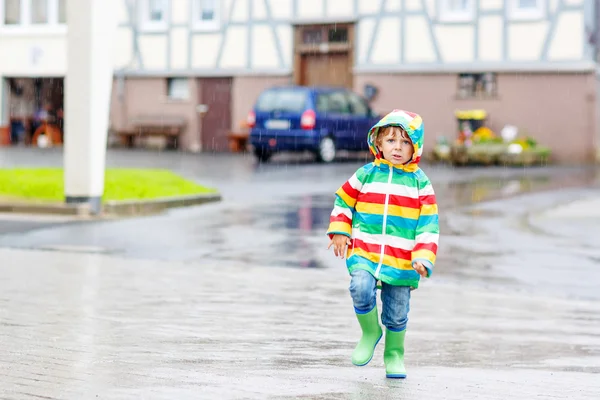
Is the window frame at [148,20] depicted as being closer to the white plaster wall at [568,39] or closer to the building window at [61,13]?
the building window at [61,13]

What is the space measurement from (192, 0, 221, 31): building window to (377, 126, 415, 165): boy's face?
103ft

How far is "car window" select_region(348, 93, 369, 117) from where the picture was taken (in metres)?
29.8

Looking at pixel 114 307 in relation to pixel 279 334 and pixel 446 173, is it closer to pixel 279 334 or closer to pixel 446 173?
pixel 279 334

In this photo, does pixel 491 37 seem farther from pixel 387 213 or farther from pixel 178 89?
Result: pixel 387 213

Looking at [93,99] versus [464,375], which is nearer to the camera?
[464,375]

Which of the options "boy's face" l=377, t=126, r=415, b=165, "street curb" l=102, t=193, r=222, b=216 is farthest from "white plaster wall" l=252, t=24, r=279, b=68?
"boy's face" l=377, t=126, r=415, b=165

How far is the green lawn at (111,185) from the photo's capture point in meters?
16.3

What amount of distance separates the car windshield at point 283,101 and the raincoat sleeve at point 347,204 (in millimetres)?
22446

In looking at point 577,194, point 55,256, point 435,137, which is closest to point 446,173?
point 577,194

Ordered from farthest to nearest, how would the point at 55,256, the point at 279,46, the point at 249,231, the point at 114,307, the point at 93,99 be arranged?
the point at 279,46, the point at 93,99, the point at 249,231, the point at 55,256, the point at 114,307

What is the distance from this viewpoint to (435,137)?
33.2 meters

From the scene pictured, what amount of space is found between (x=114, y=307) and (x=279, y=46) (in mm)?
27776

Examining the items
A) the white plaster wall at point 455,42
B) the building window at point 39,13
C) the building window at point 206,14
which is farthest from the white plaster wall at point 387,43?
the building window at point 39,13

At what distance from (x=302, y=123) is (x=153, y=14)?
466 inches
